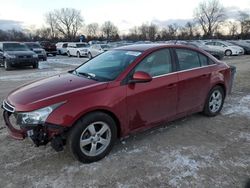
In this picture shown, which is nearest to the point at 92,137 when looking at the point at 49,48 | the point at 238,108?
the point at 238,108

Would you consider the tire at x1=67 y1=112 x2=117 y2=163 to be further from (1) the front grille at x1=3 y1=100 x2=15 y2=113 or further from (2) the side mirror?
(1) the front grille at x1=3 y1=100 x2=15 y2=113

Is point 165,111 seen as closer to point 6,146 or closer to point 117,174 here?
point 117,174

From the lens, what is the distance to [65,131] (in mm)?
3570

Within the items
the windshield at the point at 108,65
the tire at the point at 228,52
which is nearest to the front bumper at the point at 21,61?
the windshield at the point at 108,65

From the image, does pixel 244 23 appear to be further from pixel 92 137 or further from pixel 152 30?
pixel 92 137

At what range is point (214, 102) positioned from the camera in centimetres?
577

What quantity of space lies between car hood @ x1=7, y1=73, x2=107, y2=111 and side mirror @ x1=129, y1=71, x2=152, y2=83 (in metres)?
0.45

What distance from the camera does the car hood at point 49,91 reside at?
356 centimetres

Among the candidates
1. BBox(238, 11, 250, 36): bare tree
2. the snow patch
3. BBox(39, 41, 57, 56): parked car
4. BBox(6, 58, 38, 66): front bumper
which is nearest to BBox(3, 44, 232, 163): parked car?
the snow patch

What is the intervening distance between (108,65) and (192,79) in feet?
5.17

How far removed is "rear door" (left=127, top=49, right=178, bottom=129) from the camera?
4156 mm

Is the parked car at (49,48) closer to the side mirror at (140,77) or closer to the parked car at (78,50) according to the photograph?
the parked car at (78,50)

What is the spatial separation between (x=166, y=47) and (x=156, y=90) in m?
0.94

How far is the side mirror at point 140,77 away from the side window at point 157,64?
23 centimetres
